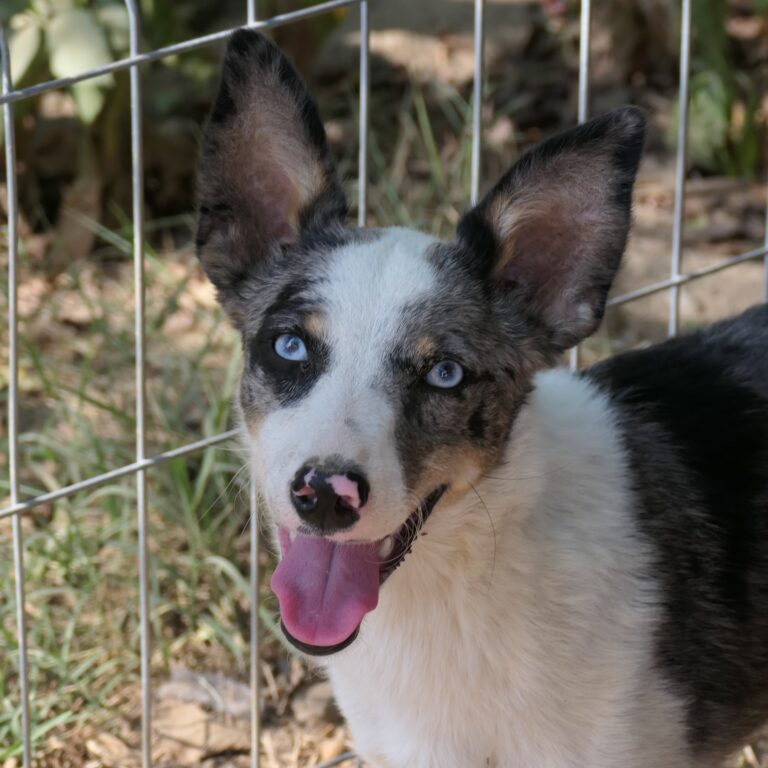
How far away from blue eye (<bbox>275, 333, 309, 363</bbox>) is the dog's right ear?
0.89ft

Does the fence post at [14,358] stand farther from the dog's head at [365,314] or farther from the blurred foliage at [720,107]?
the blurred foliage at [720,107]

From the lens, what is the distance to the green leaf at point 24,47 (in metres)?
4.10

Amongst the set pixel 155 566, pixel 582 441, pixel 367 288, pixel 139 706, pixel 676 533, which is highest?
pixel 367 288

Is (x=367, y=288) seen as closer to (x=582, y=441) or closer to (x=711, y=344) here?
(x=582, y=441)

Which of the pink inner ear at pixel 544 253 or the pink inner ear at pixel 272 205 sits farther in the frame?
the pink inner ear at pixel 272 205

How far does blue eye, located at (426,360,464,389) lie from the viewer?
271cm

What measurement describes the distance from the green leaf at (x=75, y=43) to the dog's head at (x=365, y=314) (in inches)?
46.2

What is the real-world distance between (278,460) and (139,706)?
65.7 inches

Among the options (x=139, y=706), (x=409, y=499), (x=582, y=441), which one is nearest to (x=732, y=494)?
(x=582, y=441)

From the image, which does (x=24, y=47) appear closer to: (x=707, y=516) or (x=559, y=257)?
(x=559, y=257)

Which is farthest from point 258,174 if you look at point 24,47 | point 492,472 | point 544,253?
point 24,47

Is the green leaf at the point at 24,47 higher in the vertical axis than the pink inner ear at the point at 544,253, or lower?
higher

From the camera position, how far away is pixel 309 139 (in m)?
2.92

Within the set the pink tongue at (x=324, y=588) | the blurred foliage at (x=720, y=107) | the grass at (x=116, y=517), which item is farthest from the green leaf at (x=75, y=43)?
the blurred foliage at (x=720, y=107)
